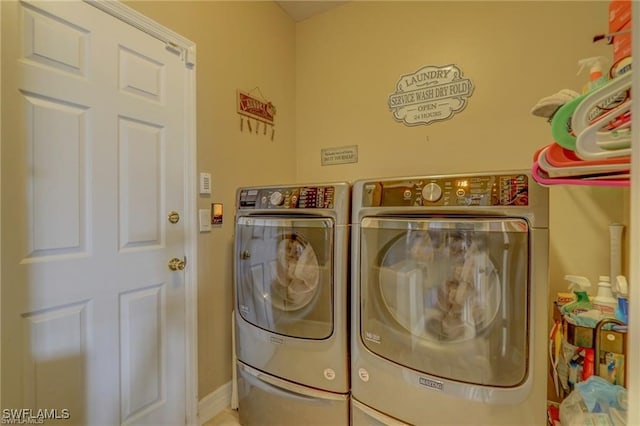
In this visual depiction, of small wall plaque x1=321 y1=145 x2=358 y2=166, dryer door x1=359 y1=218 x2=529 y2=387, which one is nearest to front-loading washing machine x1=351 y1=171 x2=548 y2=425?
dryer door x1=359 y1=218 x2=529 y2=387

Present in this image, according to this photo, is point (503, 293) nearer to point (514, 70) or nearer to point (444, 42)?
point (514, 70)

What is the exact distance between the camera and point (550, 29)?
5.41 feet

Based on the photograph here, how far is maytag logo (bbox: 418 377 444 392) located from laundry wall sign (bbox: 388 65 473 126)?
60.5 inches

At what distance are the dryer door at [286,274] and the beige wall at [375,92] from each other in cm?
29

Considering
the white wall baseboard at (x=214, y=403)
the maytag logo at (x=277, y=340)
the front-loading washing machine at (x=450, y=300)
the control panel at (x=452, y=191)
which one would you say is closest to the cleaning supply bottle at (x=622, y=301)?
the front-loading washing machine at (x=450, y=300)

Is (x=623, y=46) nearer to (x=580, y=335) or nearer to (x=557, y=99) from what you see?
(x=557, y=99)

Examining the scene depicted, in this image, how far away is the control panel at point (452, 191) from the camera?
990 millimetres

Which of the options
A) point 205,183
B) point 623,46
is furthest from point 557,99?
point 205,183

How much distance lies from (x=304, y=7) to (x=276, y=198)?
174 centimetres

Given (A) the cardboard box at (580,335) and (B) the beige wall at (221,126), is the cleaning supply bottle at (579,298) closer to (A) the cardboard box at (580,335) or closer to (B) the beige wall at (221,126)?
(A) the cardboard box at (580,335)

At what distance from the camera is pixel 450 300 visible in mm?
1112

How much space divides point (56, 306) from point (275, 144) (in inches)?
62.8

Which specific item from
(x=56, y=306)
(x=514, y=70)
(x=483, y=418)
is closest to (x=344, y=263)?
(x=483, y=418)

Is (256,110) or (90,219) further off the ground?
(256,110)
